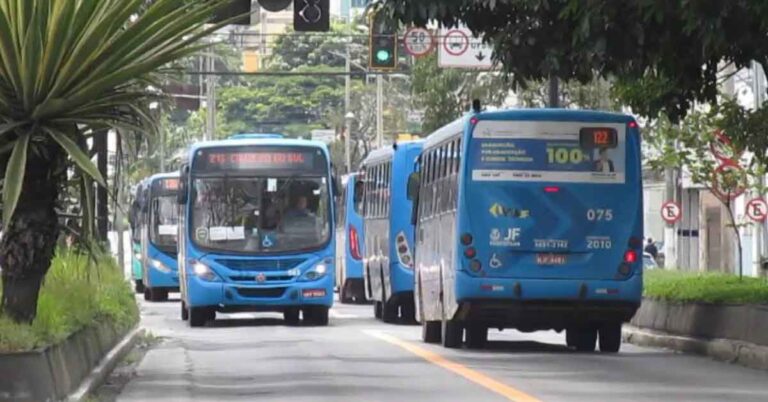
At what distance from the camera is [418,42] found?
38.2 meters

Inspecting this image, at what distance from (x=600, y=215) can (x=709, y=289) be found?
2.24 m

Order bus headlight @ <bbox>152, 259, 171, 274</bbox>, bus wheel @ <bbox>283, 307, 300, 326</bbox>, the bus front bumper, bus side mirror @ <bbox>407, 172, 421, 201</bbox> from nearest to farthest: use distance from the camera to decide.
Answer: bus side mirror @ <bbox>407, 172, 421, 201</bbox>
the bus front bumper
bus wheel @ <bbox>283, 307, 300, 326</bbox>
bus headlight @ <bbox>152, 259, 171, 274</bbox>

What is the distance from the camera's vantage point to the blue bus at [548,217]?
68.1ft

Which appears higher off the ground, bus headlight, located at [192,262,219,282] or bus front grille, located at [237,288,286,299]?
bus headlight, located at [192,262,219,282]

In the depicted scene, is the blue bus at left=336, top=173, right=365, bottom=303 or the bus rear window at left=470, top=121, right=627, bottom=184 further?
the blue bus at left=336, top=173, right=365, bottom=303

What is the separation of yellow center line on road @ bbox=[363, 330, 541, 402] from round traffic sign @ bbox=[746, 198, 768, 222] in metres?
16.5

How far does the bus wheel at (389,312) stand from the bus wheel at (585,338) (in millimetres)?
8336

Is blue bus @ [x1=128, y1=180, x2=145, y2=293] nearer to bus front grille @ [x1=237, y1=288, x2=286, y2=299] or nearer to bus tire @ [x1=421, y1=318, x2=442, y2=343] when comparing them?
bus front grille @ [x1=237, y1=288, x2=286, y2=299]

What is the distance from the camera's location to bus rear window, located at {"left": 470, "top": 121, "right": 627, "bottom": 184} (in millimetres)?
20938

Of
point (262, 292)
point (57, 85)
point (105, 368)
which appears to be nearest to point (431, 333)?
point (262, 292)

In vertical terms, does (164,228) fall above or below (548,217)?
above

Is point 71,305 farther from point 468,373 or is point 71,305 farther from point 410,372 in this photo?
point 468,373

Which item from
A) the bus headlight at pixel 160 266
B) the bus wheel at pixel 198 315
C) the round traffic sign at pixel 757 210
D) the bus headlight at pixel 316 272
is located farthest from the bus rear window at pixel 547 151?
the bus headlight at pixel 160 266

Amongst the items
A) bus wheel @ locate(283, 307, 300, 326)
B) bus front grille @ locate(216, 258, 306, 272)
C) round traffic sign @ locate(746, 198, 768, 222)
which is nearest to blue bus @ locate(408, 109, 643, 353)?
bus front grille @ locate(216, 258, 306, 272)
